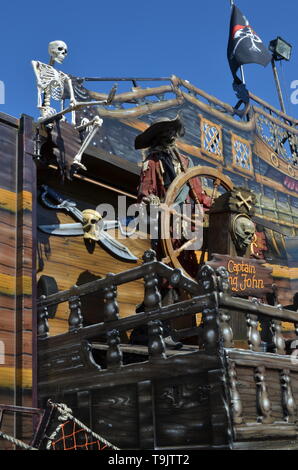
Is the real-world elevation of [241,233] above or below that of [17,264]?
above

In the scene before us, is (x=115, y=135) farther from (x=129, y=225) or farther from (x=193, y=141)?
(x=193, y=141)

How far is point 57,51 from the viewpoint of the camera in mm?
8406

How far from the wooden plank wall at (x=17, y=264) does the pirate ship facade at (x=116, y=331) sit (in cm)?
1

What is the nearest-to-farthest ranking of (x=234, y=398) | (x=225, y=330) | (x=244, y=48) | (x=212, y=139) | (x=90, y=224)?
(x=234, y=398) → (x=225, y=330) → (x=90, y=224) → (x=212, y=139) → (x=244, y=48)

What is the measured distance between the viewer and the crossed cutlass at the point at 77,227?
818cm

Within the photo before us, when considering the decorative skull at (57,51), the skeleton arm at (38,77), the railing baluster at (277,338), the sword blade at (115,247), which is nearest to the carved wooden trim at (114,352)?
the railing baluster at (277,338)

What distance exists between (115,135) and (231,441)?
642cm

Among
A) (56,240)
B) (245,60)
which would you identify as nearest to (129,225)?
(56,240)

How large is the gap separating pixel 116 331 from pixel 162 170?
243cm

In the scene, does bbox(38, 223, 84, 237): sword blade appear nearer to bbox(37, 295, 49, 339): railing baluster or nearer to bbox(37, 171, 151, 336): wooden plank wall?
bbox(37, 171, 151, 336): wooden plank wall

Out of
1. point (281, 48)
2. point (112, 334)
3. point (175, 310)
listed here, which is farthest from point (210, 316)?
point (281, 48)

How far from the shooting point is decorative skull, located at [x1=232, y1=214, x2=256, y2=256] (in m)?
7.35

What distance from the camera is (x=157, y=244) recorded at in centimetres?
740

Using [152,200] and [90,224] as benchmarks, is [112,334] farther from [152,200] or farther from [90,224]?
[90,224]
